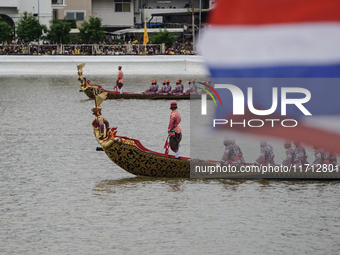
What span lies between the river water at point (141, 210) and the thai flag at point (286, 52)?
6801 millimetres

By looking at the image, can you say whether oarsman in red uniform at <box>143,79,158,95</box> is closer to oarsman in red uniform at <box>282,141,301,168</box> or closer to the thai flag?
oarsman in red uniform at <box>282,141,301,168</box>

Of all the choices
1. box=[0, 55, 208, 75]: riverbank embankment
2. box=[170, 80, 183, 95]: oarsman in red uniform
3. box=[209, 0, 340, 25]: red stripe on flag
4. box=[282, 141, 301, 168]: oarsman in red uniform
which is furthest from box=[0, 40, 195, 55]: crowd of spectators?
box=[209, 0, 340, 25]: red stripe on flag

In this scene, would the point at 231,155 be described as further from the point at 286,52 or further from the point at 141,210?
the point at 286,52

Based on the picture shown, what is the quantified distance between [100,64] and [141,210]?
170 ft

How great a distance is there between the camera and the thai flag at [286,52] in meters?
4.40

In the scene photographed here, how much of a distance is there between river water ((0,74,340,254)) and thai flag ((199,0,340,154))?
680 centimetres

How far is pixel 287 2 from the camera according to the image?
433cm

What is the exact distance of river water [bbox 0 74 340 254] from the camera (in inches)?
457

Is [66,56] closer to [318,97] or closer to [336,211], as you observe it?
[336,211]

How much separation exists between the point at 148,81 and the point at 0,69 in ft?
55.8

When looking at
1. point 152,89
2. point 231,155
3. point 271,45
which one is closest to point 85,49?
point 152,89

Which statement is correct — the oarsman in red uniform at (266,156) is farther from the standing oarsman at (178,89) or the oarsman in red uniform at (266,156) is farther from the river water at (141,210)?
the standing oarsman at (178,89)

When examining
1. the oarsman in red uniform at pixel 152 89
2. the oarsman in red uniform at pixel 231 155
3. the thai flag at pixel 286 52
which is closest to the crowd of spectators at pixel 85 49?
the oarsman in red uniform at pixel 152 89

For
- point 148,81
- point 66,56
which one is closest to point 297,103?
point 148,81
